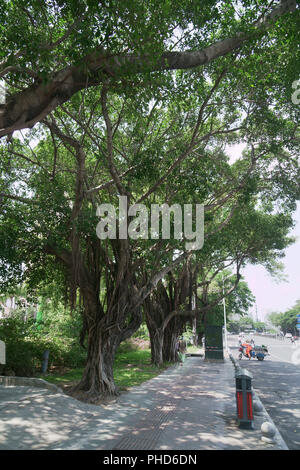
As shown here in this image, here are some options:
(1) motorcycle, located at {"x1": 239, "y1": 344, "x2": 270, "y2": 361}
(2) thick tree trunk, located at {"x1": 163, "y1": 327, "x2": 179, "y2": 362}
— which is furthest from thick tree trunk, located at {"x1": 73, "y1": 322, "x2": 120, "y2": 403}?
(1) motorcycle, located at {"x1": 239, "y1": 344, "x2": 270, "y2": 361}

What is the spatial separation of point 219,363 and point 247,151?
39.4ft

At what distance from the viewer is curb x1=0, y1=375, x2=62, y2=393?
27.8ft

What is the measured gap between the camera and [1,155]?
10828 mm

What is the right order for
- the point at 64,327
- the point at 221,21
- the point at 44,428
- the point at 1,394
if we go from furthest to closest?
1. the point at 64,327
2. the point at 1,394
3. the point at 221,21
4. the point at 44,428

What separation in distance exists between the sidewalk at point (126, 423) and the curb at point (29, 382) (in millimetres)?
241

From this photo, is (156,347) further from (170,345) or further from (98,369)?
(98,369)

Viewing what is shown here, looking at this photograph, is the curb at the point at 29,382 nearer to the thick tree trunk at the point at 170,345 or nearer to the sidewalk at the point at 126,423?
the sidewalk at the point at 126,423

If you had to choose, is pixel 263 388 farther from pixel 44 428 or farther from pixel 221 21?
pixel 221 21

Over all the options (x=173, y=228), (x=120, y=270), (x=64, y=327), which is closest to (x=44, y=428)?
(x=120, y=270)

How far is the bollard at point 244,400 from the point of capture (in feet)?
20.5

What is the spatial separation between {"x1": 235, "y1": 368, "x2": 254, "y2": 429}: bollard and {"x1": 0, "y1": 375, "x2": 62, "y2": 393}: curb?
4.42 meters

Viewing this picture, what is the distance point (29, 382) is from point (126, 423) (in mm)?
3427

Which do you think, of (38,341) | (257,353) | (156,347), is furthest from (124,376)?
(257,353)
